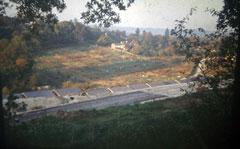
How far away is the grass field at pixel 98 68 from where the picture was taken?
2711 cm

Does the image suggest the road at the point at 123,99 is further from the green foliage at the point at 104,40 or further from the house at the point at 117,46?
the house at the point at 117,46

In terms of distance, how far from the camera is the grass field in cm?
2711

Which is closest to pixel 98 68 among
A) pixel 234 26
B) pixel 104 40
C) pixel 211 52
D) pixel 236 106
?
pixel 104 40

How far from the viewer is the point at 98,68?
3497 centimetres

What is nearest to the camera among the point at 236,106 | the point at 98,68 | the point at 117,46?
the point at 236,106

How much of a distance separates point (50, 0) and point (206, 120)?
17.5 ft

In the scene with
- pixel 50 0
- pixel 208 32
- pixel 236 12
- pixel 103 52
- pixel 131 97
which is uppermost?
pixel 50 0

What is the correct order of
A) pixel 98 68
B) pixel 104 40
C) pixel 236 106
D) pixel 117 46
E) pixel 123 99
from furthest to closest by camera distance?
pixel 117 46 < pixel 104 40 < pixel 98 68 < pixel 123 99 < pixel 236 106

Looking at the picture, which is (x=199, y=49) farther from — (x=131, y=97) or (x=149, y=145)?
(x=131, y=97)

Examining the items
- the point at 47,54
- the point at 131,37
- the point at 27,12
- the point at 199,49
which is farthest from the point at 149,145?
the point at 131,37

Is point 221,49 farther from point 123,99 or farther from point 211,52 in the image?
point 123,99

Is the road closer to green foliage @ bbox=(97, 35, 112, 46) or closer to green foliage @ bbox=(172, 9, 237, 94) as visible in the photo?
green foliage @ bbox=(172, 9, 237, 94)

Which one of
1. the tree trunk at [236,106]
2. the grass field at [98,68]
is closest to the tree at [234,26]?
the tree trunk at [236,106]

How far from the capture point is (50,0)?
529cm
